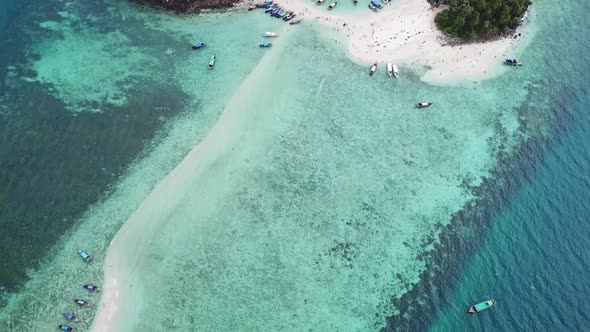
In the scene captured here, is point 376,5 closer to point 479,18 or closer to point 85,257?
point 479,18

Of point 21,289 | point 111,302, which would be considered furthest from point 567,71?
point 21,289

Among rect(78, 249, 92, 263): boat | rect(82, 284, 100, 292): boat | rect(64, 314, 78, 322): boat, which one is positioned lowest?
rect(64, 314, 78, 322): boat

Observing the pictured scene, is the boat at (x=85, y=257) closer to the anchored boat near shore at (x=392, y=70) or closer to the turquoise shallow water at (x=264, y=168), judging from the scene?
the turquoise shallow water at (x=264, y=168)

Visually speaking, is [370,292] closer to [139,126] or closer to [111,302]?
[111,302]

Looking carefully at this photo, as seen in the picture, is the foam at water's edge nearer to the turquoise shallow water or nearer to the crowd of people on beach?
the turquoise shallow water

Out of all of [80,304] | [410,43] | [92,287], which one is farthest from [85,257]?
[410,43]

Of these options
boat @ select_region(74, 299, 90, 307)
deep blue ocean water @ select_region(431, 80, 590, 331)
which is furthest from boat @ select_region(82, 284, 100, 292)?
deep blue ocean water @ select_region(431, 80, 590, 331)
